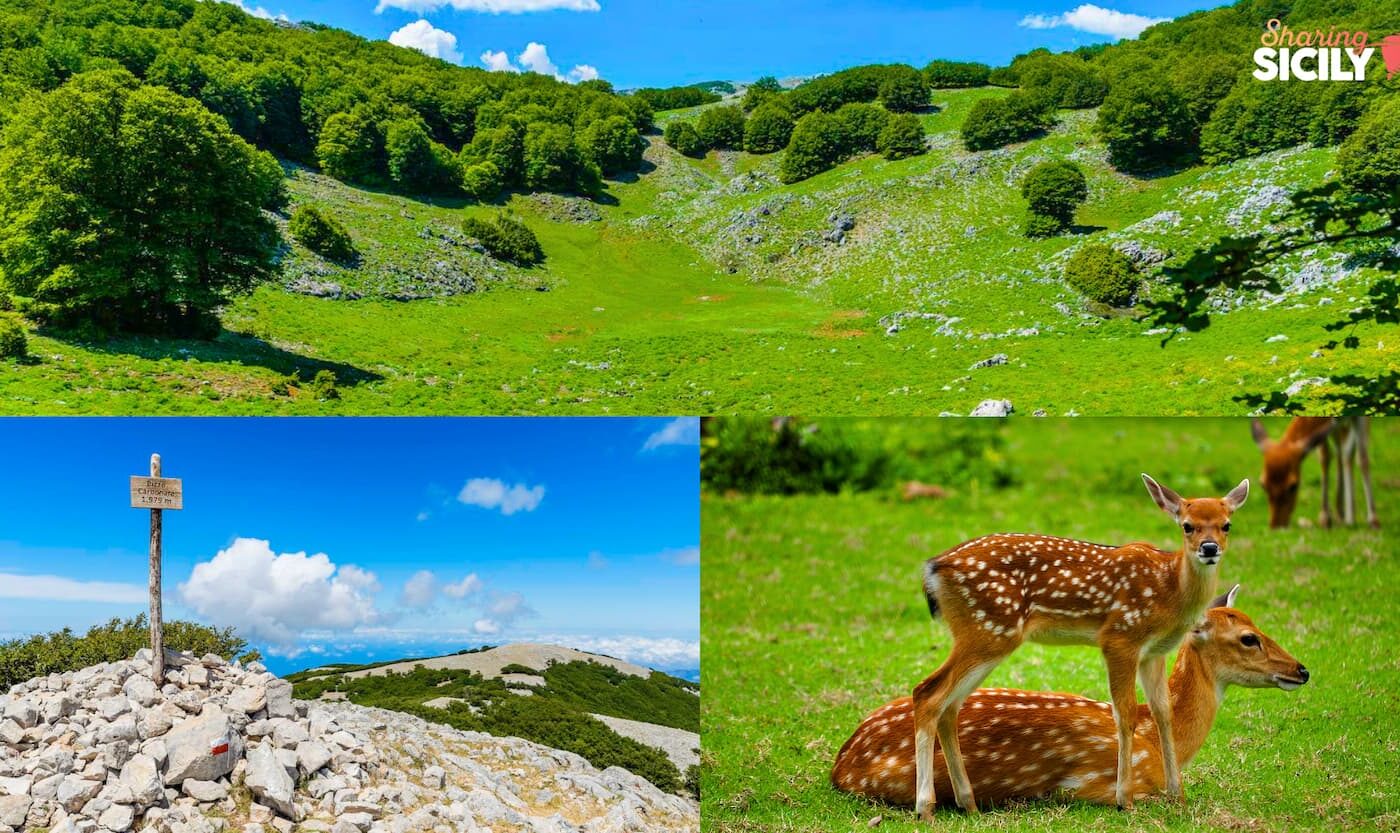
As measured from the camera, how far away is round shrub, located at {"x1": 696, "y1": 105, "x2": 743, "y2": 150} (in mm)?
70750

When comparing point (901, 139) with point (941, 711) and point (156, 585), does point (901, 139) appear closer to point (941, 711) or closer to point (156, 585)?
point (156, 585)

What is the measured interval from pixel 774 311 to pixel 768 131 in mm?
27491

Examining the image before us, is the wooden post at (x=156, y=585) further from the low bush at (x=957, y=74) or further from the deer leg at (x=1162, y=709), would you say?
the low bush at (x=957, y=74)

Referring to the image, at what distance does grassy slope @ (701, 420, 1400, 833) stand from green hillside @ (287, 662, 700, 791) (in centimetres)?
130

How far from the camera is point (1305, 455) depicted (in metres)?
10.6

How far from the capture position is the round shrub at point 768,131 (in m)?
68.3

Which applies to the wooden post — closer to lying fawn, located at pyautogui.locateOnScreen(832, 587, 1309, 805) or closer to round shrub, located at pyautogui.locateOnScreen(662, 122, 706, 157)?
lying fawn, located at pyautogui.locateOnScreen(832, 587, 1309, 805)

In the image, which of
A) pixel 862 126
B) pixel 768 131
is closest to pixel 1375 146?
pixel 862 126

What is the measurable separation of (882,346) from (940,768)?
3284cm

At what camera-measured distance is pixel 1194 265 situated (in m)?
6.70

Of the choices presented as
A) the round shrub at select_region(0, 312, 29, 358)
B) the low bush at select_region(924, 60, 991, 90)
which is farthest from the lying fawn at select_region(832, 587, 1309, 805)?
the low bush at select_region(924, 60, 991, 90)

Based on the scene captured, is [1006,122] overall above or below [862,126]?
below

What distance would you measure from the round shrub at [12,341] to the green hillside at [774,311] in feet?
1.01

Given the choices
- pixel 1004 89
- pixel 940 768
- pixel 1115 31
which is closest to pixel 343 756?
pixel 940 768
